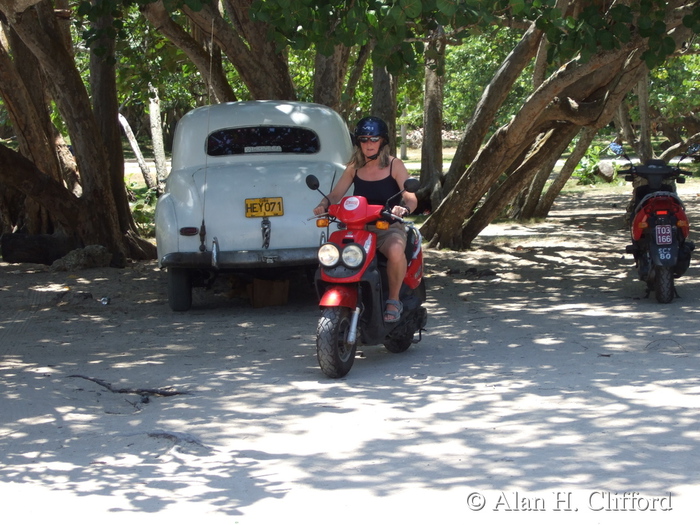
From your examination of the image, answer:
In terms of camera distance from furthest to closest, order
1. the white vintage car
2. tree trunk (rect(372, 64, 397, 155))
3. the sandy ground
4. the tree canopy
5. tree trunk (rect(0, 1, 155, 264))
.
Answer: tree trunk (rect(372, 64, 397, 155))
tree trunk (rect(0, 1, 155, 264))
the tree canopy
the white vintage car
the sandy ground

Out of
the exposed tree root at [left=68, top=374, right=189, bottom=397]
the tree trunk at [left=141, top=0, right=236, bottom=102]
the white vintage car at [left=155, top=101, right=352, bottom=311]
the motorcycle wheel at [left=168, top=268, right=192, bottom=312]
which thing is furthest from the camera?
the tree trunk at [left=141, top=0, right=236, bottom=102]

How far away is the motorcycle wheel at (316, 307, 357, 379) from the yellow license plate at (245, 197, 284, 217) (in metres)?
2.70

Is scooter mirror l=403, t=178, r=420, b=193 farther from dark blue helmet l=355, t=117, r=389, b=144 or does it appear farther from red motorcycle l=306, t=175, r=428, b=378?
dark blue helmet l=355, t=117, r=389, b=144

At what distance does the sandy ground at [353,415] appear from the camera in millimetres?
4117

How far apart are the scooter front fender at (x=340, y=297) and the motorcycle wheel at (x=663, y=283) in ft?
11.7

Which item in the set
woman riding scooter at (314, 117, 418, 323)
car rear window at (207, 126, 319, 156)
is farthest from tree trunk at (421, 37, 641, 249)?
woman riding scooter at (314, 117, 418, 323)

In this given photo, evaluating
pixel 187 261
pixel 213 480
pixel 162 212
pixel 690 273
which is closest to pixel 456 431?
pixel 213 480

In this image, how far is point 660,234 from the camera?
890 centimetres

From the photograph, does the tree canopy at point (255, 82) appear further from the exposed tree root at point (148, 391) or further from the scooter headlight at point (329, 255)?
the exposed tree root at point (148, 391)

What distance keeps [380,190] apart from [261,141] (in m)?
3.23

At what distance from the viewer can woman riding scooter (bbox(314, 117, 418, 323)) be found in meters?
6.78

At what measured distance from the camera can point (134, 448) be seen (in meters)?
4.95

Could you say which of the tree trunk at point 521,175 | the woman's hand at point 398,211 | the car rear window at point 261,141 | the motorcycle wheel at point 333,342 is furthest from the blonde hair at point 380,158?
the tree trunk at point 521,175

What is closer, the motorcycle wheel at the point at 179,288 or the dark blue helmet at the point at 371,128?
the dark blue helmet at the point at 371,128
